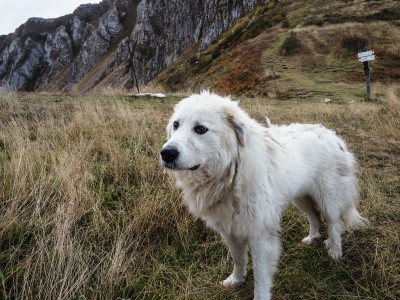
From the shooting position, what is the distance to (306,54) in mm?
26781

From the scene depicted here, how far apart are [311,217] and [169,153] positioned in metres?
1.91

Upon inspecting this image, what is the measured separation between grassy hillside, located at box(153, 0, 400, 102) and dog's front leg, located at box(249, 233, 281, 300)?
1589 centimetres

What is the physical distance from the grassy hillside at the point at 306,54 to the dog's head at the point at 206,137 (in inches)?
627

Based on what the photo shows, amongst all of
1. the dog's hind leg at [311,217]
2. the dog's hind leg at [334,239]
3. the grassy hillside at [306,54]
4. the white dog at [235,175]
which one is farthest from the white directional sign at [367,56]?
the white dog at [235,175]

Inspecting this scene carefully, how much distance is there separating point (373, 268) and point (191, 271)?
155cm

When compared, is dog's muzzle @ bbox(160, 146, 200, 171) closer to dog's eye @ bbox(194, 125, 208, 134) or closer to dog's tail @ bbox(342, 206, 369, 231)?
dog's eye @ bbox(194, 125, 208, 134)

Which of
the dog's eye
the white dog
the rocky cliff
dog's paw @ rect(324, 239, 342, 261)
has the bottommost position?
dog's paw @ rect(324, 239, 342, 261)

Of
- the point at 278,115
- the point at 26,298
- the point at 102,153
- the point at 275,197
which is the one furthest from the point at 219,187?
the point at 278,115

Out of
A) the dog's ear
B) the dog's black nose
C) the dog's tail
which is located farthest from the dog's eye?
the dog's tail

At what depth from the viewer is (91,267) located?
248 centimetres

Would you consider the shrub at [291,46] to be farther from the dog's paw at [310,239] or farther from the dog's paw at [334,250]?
the dog's paw at [334,250]

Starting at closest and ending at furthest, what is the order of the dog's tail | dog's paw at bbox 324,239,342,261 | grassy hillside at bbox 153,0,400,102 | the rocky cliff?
1. dog's paw at bbox 324,239,342,261
2. the dog's tail
3. grassy hillside at bbox 153,0,400,102
4. the rocky cliff

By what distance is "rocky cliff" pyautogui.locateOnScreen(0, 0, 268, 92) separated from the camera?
5719 cm

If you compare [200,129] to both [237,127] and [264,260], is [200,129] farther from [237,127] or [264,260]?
[264,260]
